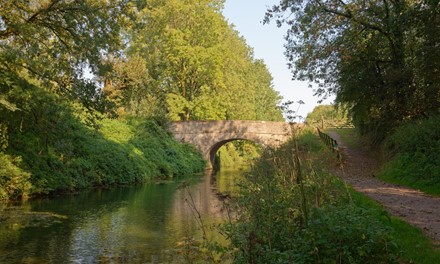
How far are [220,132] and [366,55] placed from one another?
1830 centimetres

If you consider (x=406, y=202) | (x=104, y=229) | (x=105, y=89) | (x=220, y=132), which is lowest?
(x=104, y=229)

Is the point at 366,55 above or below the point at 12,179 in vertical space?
above

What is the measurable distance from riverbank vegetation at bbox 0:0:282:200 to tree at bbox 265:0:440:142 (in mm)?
7358

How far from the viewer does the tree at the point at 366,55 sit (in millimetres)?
17453

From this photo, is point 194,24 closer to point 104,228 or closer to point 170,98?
point 170,98

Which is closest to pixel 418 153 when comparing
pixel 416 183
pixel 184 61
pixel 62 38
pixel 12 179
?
pixel 416 183

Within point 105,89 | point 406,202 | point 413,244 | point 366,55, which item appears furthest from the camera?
point 105,89

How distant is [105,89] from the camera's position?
82.8ft

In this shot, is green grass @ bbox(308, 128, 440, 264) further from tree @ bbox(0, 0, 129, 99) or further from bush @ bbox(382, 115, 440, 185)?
tree @ bbox(0, 0, 129, 99)

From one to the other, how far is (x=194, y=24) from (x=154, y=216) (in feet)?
85.0

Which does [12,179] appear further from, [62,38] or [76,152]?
[76,152]

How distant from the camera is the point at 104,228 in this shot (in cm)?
1104

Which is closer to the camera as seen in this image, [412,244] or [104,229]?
[412,244]

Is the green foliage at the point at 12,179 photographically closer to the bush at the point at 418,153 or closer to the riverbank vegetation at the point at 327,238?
the riverbank vegetation at the point at 327,238
